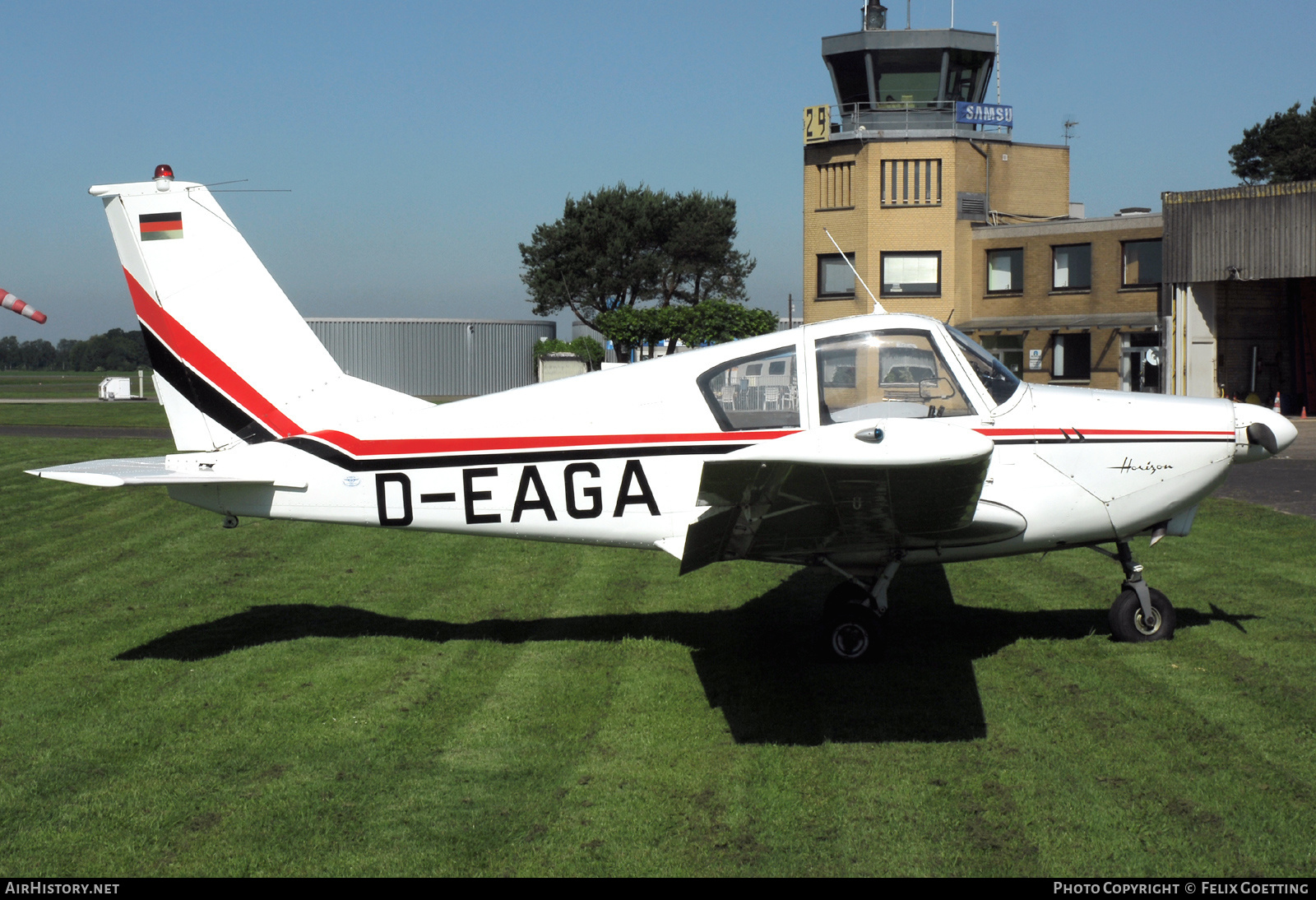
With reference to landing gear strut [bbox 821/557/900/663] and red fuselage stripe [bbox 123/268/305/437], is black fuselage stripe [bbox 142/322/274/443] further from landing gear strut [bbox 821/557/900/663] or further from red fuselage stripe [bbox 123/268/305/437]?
landing gear strut [bbox 821/557/900/663]

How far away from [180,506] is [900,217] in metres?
30.0

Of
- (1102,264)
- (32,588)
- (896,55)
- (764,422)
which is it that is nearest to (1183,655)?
(764,422)

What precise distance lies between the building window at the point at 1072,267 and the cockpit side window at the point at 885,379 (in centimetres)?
3290

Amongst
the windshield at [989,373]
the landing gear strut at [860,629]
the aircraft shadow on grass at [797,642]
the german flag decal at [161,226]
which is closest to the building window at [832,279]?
the aircraft shadow on grass at [797,642]

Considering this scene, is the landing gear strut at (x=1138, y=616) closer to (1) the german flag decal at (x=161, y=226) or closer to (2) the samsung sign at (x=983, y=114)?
(1) the german flag decal at (x=161, y=226)

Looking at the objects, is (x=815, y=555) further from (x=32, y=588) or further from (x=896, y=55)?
(x=896, y=55)

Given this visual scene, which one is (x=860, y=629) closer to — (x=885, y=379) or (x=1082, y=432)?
(x=885, y=379)

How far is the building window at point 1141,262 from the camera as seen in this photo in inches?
1380

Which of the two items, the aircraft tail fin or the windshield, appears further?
the aircraft tail fin

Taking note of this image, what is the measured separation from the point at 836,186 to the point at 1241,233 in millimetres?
14416

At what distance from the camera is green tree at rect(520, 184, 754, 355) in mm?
69250

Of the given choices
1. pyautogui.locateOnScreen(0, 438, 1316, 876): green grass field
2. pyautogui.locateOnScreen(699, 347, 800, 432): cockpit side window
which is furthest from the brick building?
pyautogui.locateOnScreen(699, 347, 800, 432): cockpit side window

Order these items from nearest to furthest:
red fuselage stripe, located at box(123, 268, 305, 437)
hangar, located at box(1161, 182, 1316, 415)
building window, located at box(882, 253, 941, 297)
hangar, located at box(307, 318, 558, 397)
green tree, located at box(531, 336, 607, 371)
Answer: red fuselage stripe, located at box(123, 268, 305, 437) → hangar, located at box(1161, 182, 1316, 415) → building window, located at box(882, 253, 941, 297) → green tree, located at box(531, 336, 607, 371) → hangar, located at box(307, 318, 558, 397)

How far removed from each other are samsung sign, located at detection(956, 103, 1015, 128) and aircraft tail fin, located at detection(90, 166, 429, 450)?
3667 cm
